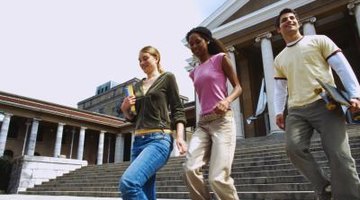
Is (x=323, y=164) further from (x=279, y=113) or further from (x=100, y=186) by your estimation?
(x=100, y=186)

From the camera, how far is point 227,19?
19562 millimetres

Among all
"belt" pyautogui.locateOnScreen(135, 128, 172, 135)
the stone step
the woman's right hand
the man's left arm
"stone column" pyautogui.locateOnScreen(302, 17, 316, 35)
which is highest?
"stone column" pyautogui.locateOnScreen(302, 17, 316, 35)

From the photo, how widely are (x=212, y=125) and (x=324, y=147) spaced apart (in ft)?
3.24

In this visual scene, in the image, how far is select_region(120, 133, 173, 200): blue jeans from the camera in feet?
6.36

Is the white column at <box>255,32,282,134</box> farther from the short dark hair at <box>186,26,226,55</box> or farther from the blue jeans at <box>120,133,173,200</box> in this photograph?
the blue jeans at <box>120,133,173,200</box>

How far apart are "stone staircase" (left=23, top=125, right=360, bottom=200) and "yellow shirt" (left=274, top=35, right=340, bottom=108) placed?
8.54 ft

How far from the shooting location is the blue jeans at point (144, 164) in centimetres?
194

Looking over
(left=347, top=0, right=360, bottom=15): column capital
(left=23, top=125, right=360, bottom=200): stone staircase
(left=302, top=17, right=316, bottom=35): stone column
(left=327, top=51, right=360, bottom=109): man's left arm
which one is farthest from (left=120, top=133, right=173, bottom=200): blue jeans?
(left=347, top=0, right=360, bottom=15): column capital

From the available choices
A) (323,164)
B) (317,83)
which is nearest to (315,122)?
(317,83)

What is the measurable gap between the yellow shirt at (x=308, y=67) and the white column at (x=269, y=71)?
40.1 ft

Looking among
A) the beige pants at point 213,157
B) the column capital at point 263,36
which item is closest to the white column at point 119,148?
the column capital at point 263,36

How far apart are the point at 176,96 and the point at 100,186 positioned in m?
8.15

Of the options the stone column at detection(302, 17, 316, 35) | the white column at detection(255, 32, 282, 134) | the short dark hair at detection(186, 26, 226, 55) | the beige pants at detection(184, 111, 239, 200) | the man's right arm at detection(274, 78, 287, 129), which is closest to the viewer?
the beige pants at detection(184, 111, 239, 200)

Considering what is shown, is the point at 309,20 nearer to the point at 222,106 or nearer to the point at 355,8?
the point at 355,8
